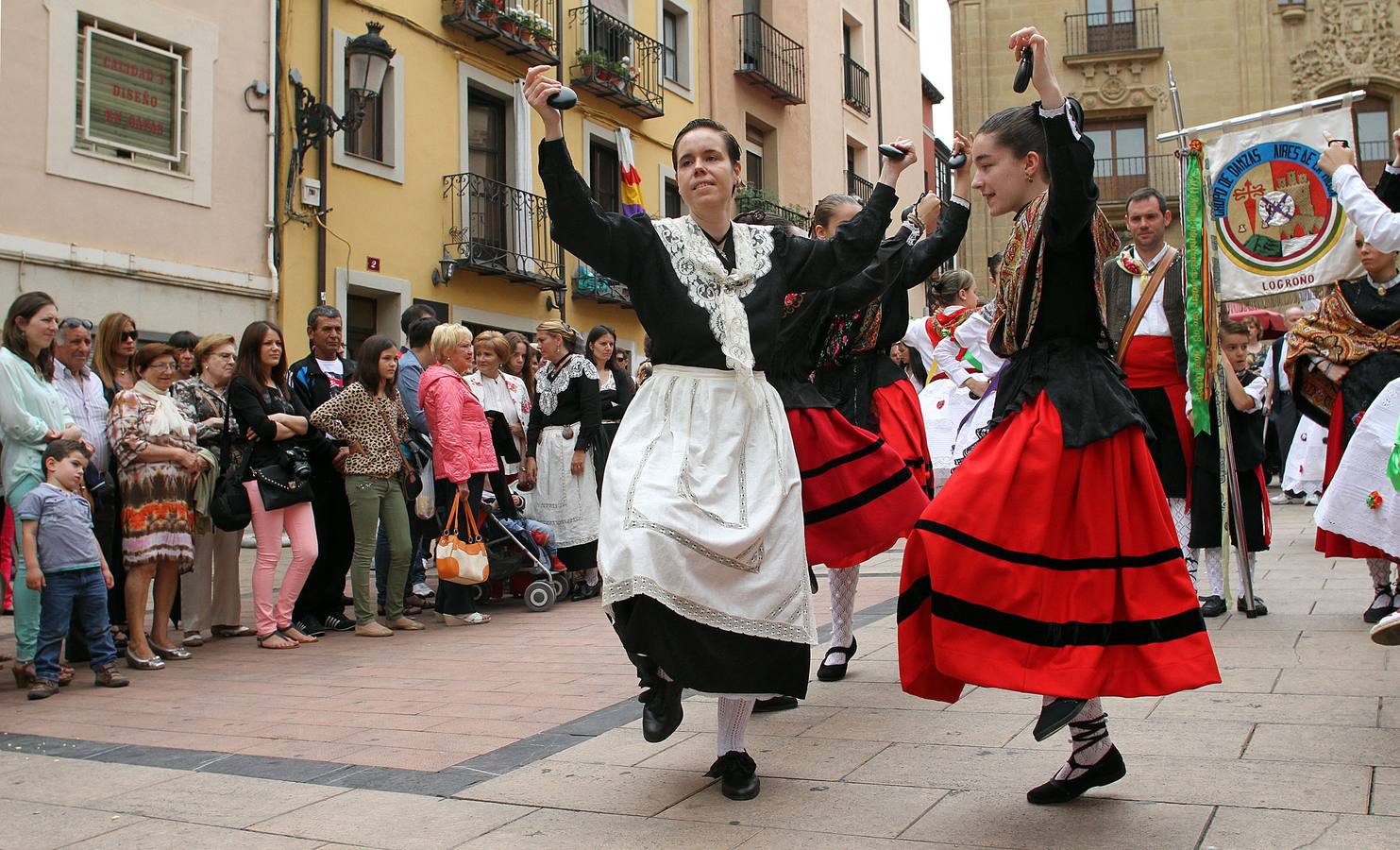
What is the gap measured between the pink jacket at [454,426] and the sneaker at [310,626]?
1.18 meters

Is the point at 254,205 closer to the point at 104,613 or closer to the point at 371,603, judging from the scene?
the point at 371,603

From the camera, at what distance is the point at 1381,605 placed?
20.4 ft

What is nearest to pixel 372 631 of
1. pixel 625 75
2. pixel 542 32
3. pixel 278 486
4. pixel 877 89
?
pixel 278 486

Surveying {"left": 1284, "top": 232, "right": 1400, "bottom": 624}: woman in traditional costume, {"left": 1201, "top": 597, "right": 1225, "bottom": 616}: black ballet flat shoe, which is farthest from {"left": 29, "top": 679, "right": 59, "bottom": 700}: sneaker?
{"left": 1284, "top": 232, "right": 1400, "bottom": 624}: woman in traditional costume

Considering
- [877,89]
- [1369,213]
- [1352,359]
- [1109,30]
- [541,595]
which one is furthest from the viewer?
[1109,30]

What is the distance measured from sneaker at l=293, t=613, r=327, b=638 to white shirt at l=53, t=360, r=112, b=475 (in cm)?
152

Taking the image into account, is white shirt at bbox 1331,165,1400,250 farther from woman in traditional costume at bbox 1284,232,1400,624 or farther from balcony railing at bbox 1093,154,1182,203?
balcony railing at bbox 1093,154,1182,203

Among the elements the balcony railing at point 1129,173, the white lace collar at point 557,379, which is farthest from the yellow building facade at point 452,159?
the balcony railing at point 1129,173

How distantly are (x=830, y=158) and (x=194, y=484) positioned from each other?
21989mm

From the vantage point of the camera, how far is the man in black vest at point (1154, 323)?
6242mm

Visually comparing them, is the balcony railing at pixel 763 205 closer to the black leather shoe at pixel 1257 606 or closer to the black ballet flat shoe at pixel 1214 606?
the black leather shoe at pixel 1257 606

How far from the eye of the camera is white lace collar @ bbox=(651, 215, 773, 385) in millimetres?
3754

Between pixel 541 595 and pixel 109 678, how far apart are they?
3.09m

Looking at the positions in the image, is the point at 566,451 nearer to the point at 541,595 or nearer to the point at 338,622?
the point at 541,595
